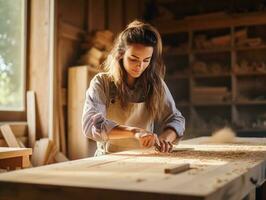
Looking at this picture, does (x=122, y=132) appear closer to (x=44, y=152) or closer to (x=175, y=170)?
(x=175, y=170)

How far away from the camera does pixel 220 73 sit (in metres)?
6.36

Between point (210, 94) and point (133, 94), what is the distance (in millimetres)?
3821

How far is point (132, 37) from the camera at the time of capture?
2547 millimetres

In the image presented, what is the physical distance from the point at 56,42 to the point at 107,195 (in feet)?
11.2

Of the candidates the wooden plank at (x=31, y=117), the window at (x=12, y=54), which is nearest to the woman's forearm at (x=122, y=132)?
the window at (x=12, y=54)

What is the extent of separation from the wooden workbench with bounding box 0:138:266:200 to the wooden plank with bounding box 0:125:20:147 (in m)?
2.11

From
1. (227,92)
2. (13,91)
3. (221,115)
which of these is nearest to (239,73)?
(227,92)

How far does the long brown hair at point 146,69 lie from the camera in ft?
8.43

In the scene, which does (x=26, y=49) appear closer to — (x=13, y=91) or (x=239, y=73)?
(x=13, y=91)

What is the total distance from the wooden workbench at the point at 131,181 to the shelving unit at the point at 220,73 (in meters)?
4.46

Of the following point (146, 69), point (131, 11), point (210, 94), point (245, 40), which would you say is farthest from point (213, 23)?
point (146, 69)

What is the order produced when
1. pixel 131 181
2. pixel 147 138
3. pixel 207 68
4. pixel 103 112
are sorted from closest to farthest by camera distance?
pixel 131 181 → pixel 147 138 → pixel 103 112 → pixel 207 68

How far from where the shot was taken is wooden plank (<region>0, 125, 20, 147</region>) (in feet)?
12.5

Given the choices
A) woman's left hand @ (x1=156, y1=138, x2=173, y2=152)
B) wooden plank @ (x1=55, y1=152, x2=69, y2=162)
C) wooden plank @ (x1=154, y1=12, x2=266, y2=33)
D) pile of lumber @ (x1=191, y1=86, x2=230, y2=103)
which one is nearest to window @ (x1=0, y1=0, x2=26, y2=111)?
wooden plank @ (x1=55, y1=152, x2=69, y2=162)
